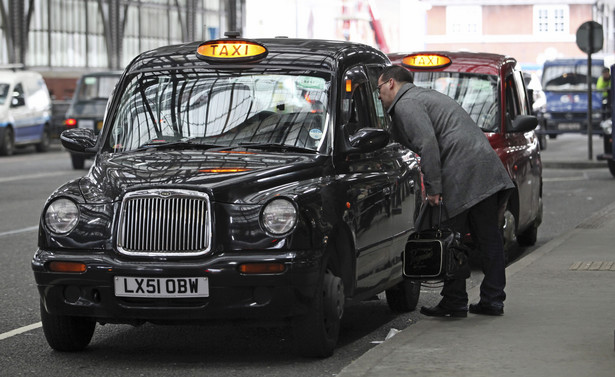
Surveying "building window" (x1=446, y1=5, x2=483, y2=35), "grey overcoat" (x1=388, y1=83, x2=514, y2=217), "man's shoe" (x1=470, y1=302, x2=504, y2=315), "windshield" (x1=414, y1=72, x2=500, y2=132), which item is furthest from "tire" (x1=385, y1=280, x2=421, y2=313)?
"building window" (x1=446, y1=5, x2=483, y2=35)

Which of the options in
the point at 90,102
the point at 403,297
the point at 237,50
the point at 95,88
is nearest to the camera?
the point at 237,50

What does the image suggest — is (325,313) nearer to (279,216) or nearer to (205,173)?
(279,216)

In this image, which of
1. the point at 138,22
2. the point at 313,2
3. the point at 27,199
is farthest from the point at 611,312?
the point at 138,22

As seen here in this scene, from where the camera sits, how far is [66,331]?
7.78m

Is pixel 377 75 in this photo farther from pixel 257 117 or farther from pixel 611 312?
pixel 611 312

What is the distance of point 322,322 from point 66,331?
146cm

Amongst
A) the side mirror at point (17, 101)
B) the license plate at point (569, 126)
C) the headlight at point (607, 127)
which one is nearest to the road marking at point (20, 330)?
the headlight at point (607, 127)

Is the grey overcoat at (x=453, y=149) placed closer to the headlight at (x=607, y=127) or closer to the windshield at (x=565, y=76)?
the headlight at (x=607, y=127)

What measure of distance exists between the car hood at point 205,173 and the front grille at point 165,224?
0.06 meters

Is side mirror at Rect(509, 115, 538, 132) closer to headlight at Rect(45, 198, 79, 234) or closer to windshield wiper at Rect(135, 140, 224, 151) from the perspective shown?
windshield wiper at Rect(135, 140, 224, 151)

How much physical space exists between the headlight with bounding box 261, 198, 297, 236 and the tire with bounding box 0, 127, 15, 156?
26.7 m

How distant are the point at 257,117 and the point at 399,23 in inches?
1140

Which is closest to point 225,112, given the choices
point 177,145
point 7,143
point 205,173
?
point 177,145

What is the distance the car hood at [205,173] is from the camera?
289 inches
